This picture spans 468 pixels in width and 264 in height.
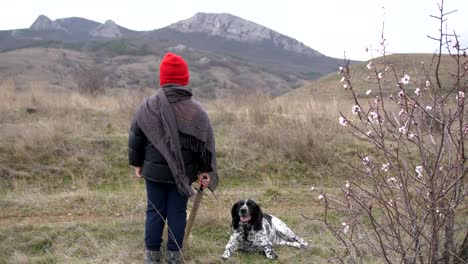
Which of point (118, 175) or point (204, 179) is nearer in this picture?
point (204, 179)

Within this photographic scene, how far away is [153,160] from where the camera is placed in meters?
4.20

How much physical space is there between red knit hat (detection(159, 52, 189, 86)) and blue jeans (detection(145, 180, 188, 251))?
0.87m

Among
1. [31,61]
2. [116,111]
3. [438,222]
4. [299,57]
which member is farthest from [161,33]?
[438,222]

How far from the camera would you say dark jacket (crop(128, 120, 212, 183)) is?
417 cm

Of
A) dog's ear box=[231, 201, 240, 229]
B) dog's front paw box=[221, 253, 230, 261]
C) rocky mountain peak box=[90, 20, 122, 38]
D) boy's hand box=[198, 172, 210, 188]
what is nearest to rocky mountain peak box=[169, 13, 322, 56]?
rocky mountain peak box=[90, 20, 122, 38]

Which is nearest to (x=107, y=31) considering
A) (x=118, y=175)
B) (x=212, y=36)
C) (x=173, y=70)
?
(x=212, y=36)

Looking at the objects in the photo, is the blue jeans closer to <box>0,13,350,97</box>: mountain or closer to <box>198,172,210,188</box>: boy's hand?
<box>198,172,210,188</box>: boy's hand

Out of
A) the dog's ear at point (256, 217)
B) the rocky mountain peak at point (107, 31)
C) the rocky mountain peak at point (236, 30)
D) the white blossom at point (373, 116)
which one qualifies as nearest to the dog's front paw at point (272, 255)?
the dog's ear at point (256, 217)

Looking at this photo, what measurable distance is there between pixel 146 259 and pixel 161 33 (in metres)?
153

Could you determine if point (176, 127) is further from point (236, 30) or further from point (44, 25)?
point (236, 30)

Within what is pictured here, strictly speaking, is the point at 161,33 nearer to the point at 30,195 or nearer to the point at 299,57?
the point at 299,57

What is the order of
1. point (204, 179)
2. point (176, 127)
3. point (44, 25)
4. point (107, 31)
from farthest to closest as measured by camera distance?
point (107, 31), point (44, 25), point (204, 179), point (176, 127)

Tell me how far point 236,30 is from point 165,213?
159780 millimetres

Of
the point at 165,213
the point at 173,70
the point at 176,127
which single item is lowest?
the point at 165,213
